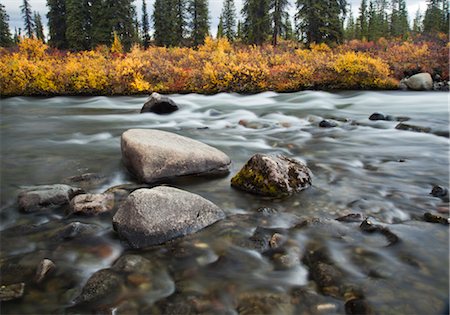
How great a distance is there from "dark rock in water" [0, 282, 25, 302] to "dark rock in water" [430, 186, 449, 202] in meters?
4.50

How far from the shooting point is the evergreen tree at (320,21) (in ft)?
92.1

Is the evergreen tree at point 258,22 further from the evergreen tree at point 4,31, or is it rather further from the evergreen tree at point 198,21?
the evergreen tree at point 4,31

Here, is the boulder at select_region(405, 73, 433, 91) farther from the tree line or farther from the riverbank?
the tree line

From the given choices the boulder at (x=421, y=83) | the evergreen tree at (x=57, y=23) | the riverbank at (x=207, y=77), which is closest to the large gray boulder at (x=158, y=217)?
the riverbank at (x=207, y=77)

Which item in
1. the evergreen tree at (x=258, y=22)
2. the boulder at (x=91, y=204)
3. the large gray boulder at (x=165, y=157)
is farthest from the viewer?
the evergreen tree at (x=258, y=22)

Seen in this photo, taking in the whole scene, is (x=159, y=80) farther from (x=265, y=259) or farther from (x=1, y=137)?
(x=265, y=259)

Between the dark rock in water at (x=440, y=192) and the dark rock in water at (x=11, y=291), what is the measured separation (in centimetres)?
Result: 450

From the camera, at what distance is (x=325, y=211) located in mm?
3957

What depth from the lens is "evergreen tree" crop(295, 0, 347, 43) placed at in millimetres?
28062

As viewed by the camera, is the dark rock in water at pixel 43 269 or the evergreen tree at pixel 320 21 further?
the evergreen tree at pixel 320 21

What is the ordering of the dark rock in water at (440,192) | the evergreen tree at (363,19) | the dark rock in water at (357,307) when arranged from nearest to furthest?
the dark rock in water at (357,307), the dark rock in water at (440,192), the evergreen tree at (363,19)

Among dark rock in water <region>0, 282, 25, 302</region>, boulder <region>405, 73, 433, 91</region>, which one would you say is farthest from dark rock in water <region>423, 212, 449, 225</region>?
boulder <region>405, 73, 433, 91</region>

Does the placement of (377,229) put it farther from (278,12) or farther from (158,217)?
(278,12)

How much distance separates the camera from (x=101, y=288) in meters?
2.67
